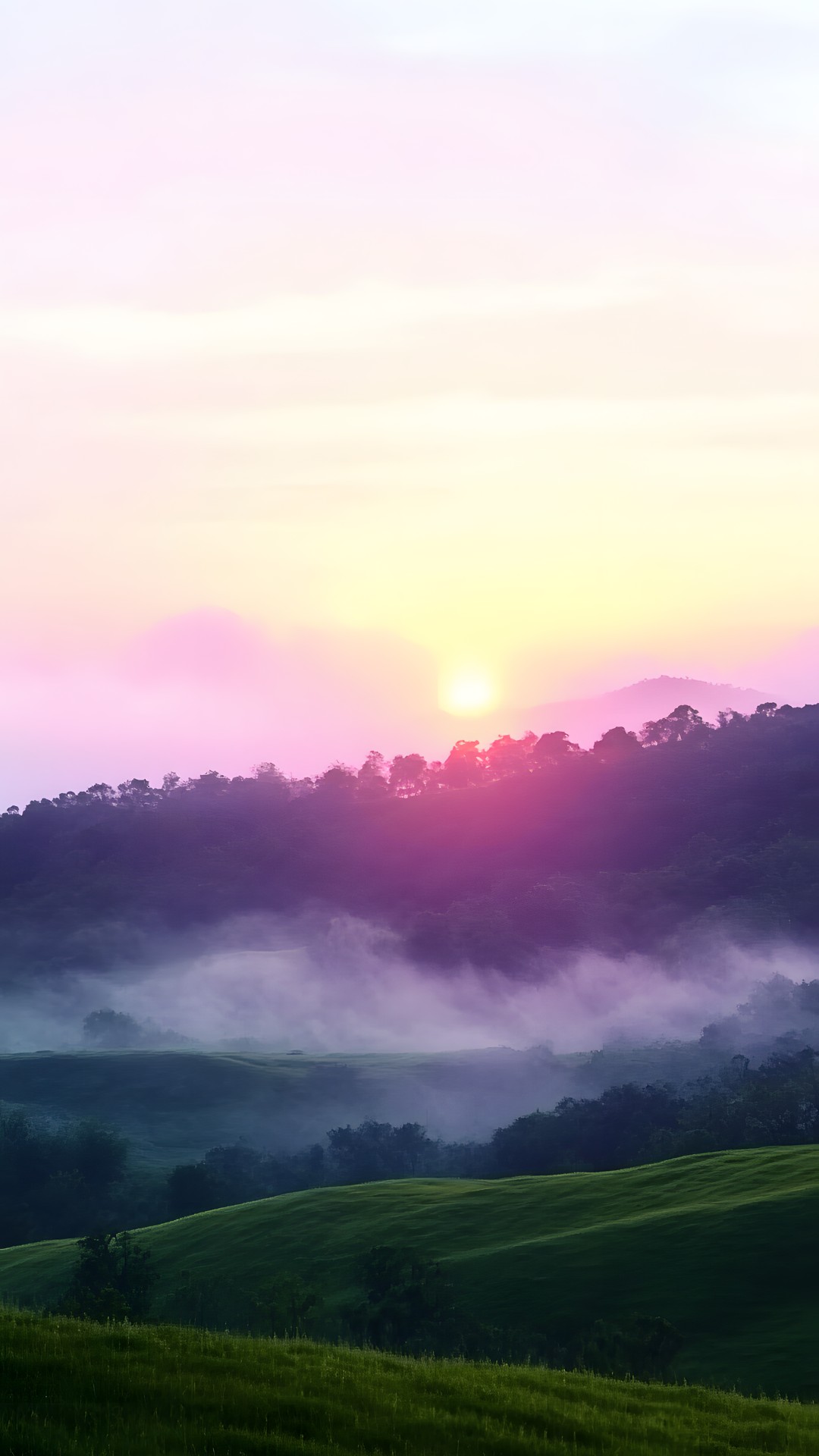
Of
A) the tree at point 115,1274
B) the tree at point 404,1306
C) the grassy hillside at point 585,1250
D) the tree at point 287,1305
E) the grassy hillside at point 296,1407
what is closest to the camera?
the grassy hillside at point 296,1407

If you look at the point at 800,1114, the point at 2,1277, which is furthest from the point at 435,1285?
the point at 800,1114

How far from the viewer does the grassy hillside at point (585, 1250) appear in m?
66.3

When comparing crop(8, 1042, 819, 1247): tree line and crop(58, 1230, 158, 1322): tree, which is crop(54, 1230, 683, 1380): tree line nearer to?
crop(58, 1230, 158, 1322): tree

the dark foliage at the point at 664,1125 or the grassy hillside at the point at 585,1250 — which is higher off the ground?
the grassy hillside at the point at 585,1250

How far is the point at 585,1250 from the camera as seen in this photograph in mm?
79688

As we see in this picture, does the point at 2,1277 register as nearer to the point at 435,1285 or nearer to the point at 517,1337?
the point at 435,1285

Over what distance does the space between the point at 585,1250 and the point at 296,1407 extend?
61.2 meters

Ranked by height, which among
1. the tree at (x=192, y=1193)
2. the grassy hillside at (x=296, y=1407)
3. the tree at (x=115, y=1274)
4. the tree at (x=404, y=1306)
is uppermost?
the grassy hillside at (x=296, y=1407)

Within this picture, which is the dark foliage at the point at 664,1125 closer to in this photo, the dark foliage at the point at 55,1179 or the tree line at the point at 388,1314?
the dark foliage at the point at 55,1179

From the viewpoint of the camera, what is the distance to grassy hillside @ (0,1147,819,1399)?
218 feet

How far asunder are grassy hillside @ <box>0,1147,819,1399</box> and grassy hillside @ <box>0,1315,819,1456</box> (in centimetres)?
3152

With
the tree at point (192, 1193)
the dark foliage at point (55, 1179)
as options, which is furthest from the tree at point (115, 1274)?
the tree at point (192, 1193)

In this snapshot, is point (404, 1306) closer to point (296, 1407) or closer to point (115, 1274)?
point (115, 1274)

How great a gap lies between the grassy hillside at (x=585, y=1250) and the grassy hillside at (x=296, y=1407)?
31516 mm
